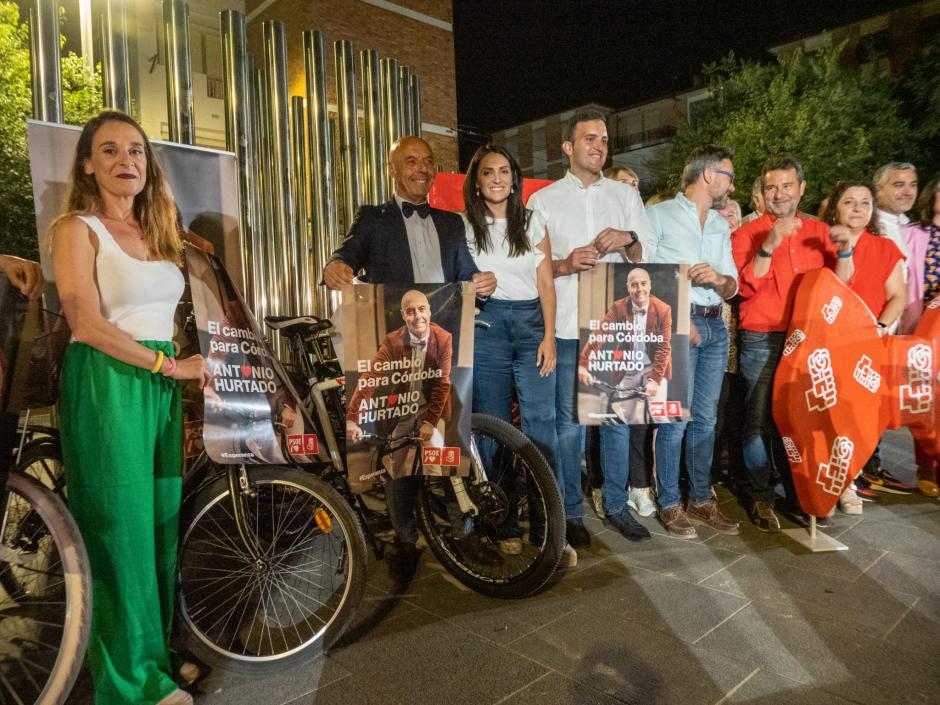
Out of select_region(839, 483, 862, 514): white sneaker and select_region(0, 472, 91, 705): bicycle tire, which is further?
select_region(839, 483, 862, 514): white sneaker

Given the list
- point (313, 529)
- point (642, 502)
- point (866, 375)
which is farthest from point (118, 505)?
point (866, 375)

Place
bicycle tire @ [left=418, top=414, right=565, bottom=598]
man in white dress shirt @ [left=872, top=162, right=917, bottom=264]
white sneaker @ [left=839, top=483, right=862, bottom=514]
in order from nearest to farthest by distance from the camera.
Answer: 1. bicycle tire @ [left=418, top=414, right=565, bottom=598]
2. white sneaker @ [left=839, top=483, right=862, bottom=514]
3. man in white dress shirt @ [left=872, top=162, right=917, bottom=264]

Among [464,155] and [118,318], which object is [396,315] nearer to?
[118,318]

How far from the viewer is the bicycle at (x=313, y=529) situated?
2486 mm

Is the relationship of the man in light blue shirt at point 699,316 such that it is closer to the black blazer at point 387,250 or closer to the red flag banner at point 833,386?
the red flag banner at point 833,386

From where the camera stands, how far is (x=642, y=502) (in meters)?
4.25

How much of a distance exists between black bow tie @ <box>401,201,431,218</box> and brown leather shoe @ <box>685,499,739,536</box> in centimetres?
240

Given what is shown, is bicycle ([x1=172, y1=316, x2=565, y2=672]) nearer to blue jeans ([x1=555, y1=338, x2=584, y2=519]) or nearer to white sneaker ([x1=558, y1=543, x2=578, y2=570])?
white sneaker ([x1=558, y1=543, x2=578, y2=570])

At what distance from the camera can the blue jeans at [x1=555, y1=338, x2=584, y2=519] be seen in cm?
366

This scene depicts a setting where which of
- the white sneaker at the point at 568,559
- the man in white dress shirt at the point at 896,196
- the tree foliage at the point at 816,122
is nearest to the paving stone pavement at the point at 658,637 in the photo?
the white sneaker at the point at 568,559

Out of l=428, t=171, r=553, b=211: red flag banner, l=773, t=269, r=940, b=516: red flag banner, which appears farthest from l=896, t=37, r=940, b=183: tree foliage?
l=773, t=269, r=940, b=516: red flag banner

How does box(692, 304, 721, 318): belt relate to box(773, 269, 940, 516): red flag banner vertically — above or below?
above

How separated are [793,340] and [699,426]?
2.40ft

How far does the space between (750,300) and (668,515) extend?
139 centimetres
